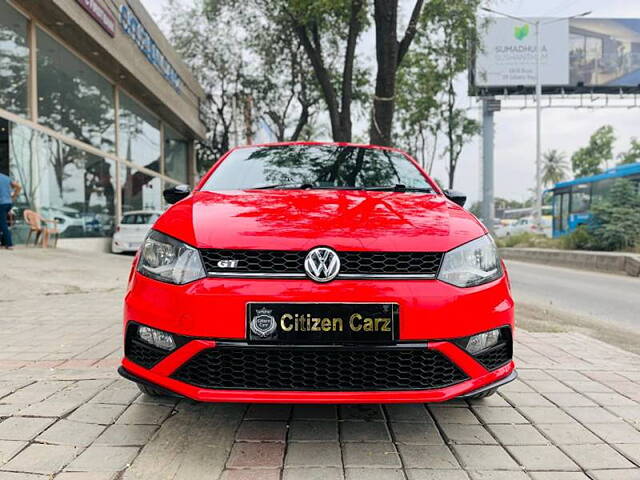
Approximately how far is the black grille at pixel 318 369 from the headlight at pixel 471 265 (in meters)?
0.33

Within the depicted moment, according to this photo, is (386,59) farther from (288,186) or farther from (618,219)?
(618,219)

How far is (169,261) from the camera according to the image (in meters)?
2.17

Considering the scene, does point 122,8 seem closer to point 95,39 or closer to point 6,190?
point 95,39

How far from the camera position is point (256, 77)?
23922 mm

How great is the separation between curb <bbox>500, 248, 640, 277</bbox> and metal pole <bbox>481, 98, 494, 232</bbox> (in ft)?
46.1

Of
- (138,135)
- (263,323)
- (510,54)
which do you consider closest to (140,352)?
(263,323)

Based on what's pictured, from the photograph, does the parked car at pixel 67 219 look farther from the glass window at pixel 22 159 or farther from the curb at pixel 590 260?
the curb at pixel 590 260

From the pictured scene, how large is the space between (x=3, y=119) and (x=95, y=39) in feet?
10.2

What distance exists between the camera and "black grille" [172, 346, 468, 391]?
6.55 feet

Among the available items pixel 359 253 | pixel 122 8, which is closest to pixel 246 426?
pixel 359 253

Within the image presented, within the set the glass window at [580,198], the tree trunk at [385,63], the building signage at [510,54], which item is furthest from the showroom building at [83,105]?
the building signage at [510,54]

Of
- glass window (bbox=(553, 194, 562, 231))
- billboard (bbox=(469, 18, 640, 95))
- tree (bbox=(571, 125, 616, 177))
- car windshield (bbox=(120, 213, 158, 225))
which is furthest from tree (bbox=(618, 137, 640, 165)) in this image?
car windshield (bbox=(120, 213, 158, 225))

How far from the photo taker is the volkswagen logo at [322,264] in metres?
2.03

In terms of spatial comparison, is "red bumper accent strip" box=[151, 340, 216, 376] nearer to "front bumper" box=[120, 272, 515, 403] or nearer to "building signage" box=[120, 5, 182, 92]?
"front bumper" box=[120, 272, 515, 403]
